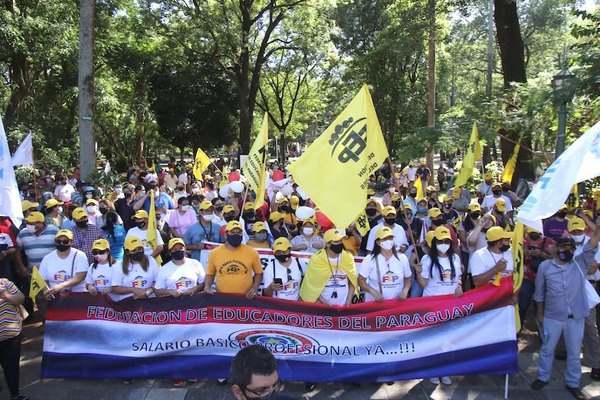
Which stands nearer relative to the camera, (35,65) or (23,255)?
(23,255)

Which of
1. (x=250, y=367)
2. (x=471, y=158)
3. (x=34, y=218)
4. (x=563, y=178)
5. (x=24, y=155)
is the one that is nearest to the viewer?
(x=250, y=367)

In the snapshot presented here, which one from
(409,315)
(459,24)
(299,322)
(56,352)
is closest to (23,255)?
(56,352)

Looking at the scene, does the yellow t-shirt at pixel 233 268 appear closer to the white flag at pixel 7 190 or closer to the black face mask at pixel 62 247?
the black face mask at pixel 62 247

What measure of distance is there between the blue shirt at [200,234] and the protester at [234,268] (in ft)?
5.37

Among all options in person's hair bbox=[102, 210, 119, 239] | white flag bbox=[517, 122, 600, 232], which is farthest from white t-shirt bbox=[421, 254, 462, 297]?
person's hair bbox=[102, 210, 119, 239]

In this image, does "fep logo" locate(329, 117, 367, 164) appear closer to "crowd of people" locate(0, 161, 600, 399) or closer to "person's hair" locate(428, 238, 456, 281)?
"crowd of people" locate(0, 161, 600, 399)

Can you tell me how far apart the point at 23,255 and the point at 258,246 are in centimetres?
336

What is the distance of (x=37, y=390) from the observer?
233 inches

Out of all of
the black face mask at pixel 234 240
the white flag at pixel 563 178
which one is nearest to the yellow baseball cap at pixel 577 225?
the white flag at pixel 563 178

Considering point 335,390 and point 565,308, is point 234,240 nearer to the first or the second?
point 335,390

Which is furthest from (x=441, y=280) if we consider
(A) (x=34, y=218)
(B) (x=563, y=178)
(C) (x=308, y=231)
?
(A) (x=34, y=218)

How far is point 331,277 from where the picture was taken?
6129mm

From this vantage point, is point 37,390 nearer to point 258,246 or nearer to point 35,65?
point 258,246

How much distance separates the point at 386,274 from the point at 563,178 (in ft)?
7.00
